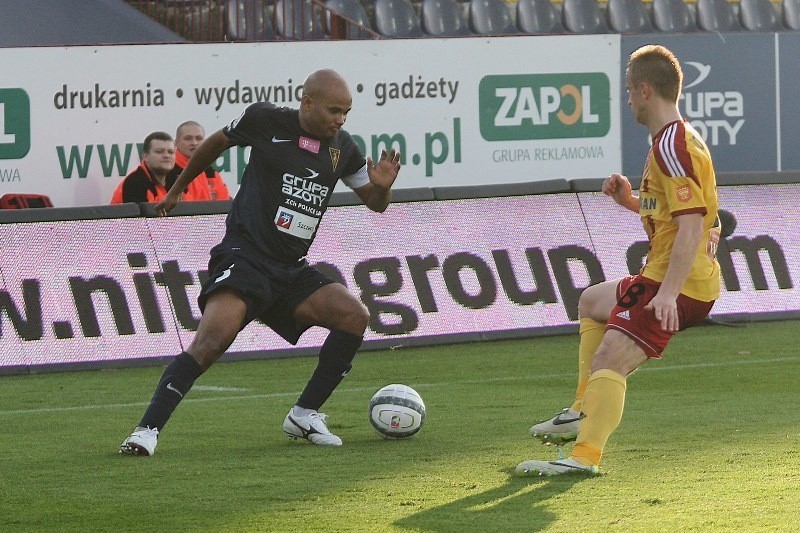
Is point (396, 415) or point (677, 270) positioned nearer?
point (677, 270)

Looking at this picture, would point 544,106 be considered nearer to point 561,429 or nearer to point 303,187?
point 303,187

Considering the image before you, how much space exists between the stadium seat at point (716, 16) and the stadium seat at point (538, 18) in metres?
2.07

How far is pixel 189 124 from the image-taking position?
1216cm

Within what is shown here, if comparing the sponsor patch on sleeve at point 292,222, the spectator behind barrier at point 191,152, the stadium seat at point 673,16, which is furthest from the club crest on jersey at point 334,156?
the stadium seat at point 673,16

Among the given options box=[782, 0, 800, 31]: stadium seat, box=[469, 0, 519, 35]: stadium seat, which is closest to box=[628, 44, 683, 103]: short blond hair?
box=[469, 0, 519, 35]: stadium seat

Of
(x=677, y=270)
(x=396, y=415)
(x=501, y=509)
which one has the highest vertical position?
(x=677, y=270)

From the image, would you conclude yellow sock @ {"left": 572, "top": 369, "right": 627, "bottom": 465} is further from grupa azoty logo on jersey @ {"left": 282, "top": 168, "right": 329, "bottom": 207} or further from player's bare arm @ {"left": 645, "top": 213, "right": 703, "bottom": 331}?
grupa azoty logo on jersey @ {"left": 282, "top": 168, "right": 329, "bottom": 207}

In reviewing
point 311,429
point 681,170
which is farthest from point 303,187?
point 681,170

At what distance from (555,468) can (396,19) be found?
12315 millimetres

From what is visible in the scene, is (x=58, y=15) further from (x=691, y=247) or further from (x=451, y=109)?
(x=691, y=247)

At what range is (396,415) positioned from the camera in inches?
265

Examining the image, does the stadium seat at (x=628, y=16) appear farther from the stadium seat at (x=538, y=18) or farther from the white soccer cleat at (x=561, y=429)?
the white soccer cleat at (x=561, y=429)

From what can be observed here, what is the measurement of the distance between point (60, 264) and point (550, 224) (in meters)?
3.78

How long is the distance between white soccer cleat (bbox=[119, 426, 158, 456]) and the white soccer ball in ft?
3.41
